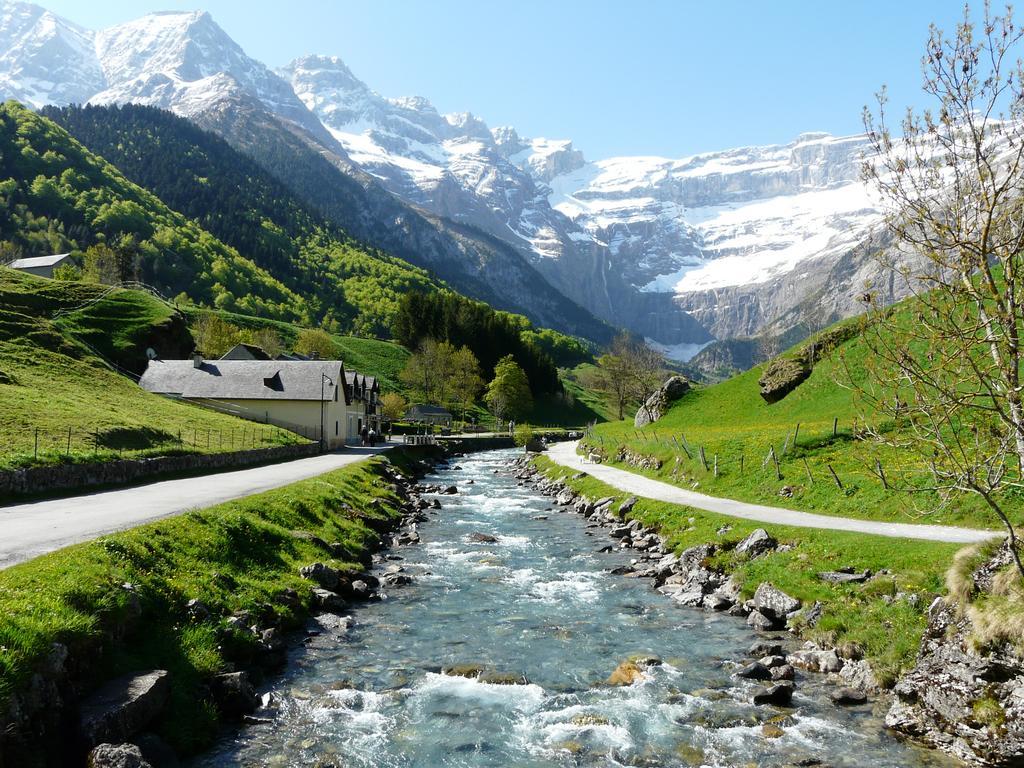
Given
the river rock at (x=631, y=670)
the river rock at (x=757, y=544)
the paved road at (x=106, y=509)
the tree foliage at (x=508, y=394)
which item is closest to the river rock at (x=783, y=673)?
the river rock at (x=631, y=670)

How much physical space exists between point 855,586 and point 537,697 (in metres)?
10.2

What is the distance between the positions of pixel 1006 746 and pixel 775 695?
13.8ft

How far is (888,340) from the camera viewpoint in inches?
404

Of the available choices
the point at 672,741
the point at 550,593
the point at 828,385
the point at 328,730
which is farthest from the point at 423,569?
the point at 828,385

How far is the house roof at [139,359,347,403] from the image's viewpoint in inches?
2933

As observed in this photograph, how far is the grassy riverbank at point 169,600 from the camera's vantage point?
12.0 m

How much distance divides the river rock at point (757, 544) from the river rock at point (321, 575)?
15055mm

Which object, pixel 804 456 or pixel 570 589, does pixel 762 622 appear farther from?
pixel 804 456

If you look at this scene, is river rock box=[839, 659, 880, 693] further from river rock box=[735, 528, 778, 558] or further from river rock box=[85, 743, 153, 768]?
river rock box=[85, 743, 153, 768]

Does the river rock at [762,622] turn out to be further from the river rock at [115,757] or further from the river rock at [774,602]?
the river rock at [115,757]

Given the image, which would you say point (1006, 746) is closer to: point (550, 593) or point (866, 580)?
point (866, 580)

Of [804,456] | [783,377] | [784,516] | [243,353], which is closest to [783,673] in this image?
[784,516]

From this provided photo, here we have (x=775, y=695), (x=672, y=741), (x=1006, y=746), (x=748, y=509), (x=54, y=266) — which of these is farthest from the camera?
(x=54, y=266)

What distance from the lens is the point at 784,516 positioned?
1115 inches
